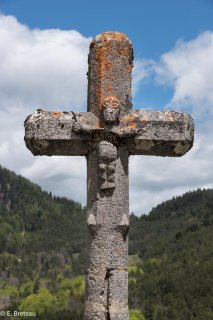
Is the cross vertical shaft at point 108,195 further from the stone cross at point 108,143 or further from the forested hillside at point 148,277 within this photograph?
the forested hillside at point 148,277

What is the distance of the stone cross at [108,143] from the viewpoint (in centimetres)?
653

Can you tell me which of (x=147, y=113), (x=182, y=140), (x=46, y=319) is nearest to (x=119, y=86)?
(x=147, y=113)

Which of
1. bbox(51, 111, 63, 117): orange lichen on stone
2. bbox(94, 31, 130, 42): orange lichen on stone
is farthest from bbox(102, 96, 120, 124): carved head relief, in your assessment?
bbox(94, 31, 130, 42): orange lichen on stone

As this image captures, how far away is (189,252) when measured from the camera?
139750 millimetres

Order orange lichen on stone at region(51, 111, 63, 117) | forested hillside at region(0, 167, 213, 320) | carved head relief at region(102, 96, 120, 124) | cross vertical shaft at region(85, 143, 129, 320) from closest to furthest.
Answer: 1. cross vertical shaft at region(85, 143, 129, 320)
2. carved head relief at region(102, 96, 120, 124)
3. orange lichen on stone at region(51, 111, 63, 117)
4. forested hillside at region(0, 167, 213, 320)

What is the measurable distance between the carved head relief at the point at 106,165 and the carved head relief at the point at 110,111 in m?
0.30

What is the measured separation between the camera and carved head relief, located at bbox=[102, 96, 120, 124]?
684cm

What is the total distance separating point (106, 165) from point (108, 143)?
0.84 ft

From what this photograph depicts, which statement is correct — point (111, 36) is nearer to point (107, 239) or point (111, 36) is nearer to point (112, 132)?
point (112, 132)

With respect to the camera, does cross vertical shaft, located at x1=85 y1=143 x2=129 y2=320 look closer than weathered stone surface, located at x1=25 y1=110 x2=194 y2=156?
Yes

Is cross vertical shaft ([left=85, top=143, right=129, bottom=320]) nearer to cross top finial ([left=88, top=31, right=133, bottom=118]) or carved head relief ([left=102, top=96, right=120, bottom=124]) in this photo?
carved head relief ([left=102, top=96, right=120, bottom=124])

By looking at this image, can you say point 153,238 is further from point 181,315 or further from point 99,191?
point 99,191

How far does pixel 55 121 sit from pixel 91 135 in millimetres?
449

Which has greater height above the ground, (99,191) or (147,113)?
(147,113)
